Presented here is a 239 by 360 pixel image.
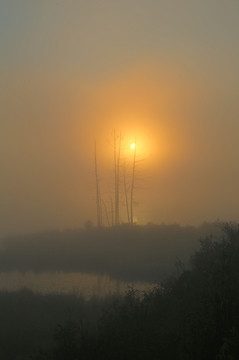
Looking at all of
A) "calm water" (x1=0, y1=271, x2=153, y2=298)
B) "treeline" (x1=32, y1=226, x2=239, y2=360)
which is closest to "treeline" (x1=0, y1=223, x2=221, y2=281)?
"calm water" (x1=0, y1=271, x2=153, y2=298)

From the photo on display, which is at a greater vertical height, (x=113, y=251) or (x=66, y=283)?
(x=113, y=251)

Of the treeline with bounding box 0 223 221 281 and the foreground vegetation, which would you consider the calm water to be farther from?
the foreground vegetation

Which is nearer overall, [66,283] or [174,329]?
[174,329]

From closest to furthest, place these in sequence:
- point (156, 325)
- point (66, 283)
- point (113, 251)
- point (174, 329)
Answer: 1. point (174, 329)
2. point (156, 325)
3. point (66, 283)
4. point (113, 251)

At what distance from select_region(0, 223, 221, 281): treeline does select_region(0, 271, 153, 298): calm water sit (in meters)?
1.20

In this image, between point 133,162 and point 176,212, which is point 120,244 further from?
point 176,212

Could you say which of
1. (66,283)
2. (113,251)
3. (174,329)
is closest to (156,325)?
(174,329)

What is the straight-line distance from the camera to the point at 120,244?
2795 centimetres

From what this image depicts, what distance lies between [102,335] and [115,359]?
939 millimetres

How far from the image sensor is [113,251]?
2616 centimetres

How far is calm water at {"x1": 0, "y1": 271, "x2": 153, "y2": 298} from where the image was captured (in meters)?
17.0

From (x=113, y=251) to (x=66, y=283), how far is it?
741cm

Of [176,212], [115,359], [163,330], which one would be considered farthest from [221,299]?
[176,212]

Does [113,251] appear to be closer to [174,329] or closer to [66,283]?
[66,283]
